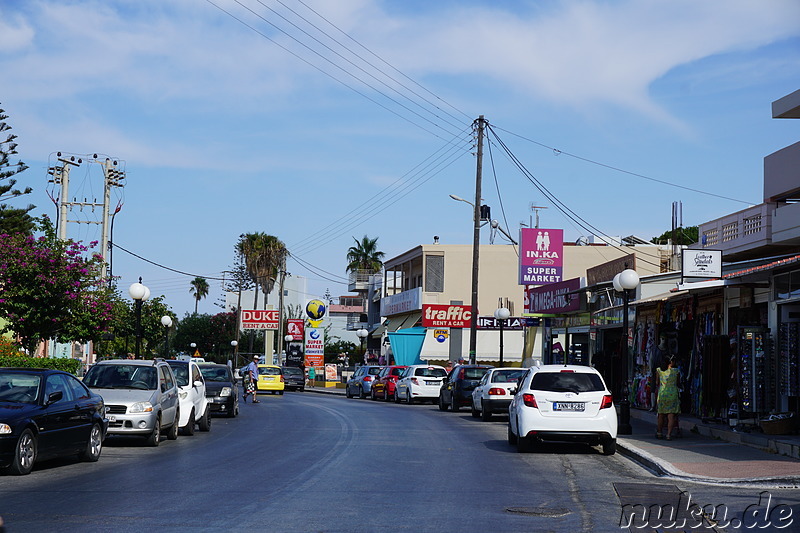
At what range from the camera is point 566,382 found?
18359mm

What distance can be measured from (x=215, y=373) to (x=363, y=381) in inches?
843

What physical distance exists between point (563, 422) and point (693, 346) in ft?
29.6

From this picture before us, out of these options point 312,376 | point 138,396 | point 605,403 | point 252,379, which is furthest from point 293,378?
point 605,403

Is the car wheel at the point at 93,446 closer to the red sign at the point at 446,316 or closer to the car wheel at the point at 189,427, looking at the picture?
the car wheel at the point at 189,427

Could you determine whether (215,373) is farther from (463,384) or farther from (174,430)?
(174,430)

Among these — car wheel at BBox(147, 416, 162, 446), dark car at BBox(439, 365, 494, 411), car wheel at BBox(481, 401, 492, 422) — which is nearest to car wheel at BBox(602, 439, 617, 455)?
car wheel at BBox(147, 416, 162, 446)

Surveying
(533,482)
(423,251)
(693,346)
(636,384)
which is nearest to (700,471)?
(533,482)

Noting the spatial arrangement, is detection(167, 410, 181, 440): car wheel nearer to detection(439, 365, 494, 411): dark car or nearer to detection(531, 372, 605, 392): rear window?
detection(531, 372, 605, 392): rear window

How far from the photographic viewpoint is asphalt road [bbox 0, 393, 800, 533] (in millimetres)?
9766

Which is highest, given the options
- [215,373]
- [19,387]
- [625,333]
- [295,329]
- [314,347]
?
[295,329]

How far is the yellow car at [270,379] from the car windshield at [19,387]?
3929 cm

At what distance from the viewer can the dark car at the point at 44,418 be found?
13109 mm

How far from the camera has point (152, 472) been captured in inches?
560

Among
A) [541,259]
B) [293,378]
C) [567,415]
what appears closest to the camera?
[567,415]
